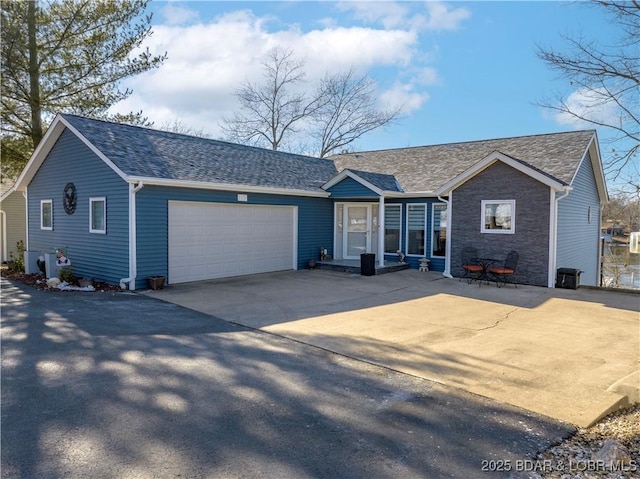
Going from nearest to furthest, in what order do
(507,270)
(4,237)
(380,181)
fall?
1. (507,270)
2. (380,181)
3. (4,237)

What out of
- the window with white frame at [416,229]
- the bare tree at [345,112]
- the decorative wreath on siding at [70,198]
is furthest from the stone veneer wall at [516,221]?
the bare tree at [345,112]

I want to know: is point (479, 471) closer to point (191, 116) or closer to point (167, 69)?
point (167, 69)

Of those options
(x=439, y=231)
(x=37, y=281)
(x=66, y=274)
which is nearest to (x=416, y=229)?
(x=439, y=231)

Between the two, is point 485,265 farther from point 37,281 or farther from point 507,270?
point 37,281

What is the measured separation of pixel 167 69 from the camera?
668 inches

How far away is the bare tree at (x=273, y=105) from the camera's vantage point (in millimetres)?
30484

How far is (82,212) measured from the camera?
39.0 feet

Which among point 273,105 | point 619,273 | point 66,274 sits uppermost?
point 273,105

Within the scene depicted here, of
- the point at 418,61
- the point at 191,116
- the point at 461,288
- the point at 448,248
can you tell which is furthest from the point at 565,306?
the point at 191,116

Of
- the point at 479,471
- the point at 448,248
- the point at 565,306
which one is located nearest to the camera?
the point at 479,471

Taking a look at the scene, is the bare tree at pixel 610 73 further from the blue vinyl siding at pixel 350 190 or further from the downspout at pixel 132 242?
the downspout at pixel 132 242

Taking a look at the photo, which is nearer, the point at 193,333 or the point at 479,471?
the point at 479,471

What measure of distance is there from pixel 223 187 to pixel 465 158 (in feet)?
28.6

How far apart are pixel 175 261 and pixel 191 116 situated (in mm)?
24384
